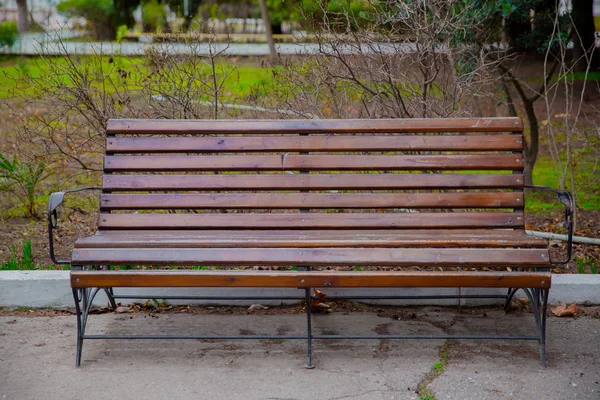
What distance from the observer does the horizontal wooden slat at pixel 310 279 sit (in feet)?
11.7

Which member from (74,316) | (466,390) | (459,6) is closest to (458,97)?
(459,6)

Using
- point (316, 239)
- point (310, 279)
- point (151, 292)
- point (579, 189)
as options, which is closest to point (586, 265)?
point (579, 189)

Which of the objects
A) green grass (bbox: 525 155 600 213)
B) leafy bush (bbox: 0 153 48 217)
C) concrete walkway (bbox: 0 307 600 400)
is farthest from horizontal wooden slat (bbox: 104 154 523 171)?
green grass (bbox: 525 155 600 213)

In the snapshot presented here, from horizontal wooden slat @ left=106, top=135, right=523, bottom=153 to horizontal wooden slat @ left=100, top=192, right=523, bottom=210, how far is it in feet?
0.87

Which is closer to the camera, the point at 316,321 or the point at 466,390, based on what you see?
the point at 466,390

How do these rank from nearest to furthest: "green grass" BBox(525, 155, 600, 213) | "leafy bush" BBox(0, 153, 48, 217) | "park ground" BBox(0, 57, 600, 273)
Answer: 1. "park ground" BBox(0, 57, 600, 273)
2. "leafy bush" BBox(0, 153, 48, 217)
3. "green grass" BBox(525, 155, 600, 213)

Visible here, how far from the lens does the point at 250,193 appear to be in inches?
167

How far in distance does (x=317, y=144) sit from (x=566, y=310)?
68.2 inches

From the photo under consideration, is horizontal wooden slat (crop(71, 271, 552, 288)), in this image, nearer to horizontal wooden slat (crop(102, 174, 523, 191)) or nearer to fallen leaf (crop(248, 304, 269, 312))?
horizontal wooden slat (crop(102, 174, 523, 191))

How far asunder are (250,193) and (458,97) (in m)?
1.89

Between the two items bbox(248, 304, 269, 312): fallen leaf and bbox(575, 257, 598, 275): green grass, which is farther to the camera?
bbox(575, 257, 598, 275): green grass

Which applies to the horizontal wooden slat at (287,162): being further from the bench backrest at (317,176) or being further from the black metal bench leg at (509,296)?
the black metal bench leg at (509,296)

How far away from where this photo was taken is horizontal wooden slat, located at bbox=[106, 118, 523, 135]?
4.19m

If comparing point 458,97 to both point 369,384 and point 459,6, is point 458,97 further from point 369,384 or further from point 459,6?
point 369,384
